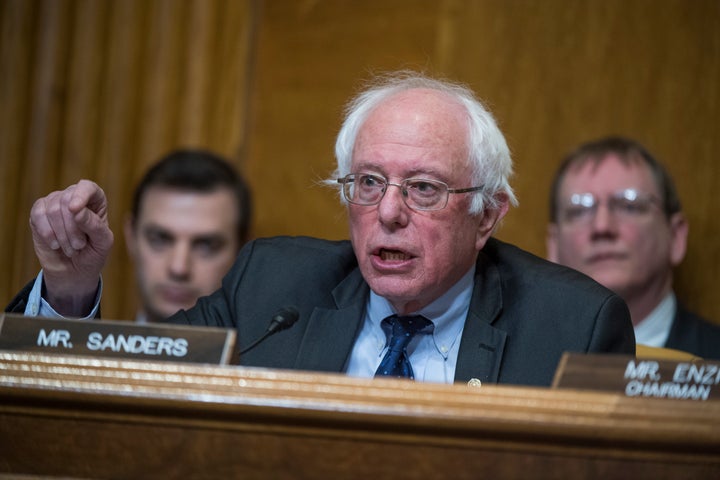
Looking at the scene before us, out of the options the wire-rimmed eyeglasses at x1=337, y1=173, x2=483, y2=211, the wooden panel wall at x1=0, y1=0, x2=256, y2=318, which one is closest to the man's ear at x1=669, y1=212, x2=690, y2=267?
the wire-rimmed eyeglasses at x1=337, y1=173, x2=483, y2=211

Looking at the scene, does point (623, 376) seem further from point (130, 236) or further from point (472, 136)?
point (130, 236)

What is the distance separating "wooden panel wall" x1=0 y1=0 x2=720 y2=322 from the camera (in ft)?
12.2

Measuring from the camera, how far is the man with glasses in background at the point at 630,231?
3383 mm

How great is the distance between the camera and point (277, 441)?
4.68 ft

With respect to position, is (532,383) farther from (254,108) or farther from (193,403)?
(254,108)

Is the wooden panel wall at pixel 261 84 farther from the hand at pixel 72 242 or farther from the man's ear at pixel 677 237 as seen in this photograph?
the hand at pixel 72 242

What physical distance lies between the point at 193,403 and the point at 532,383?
0.94 metres

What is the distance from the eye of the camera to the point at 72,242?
205 cm

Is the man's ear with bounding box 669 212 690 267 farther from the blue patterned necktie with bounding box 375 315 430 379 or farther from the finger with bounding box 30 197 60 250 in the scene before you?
the finger with bounding box 30 197 60 250

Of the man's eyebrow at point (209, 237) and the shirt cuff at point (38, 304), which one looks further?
the man's eyebrow at point (209, 237)

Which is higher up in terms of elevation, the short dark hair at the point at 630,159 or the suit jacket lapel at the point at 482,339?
the short dark hair at the point at 630,159

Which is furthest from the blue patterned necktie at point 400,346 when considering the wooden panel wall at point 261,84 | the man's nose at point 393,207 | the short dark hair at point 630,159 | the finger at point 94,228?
the wooden panel wall at point 261,84

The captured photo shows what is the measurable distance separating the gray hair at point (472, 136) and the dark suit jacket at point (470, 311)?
19cm

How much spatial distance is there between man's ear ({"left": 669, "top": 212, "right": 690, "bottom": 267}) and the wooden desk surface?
7.11 ft
